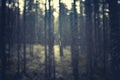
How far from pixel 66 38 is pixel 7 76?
113ft

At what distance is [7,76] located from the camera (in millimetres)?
21500

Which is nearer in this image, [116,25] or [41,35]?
[116,25]

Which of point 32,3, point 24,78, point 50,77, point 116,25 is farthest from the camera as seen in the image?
point 32,3

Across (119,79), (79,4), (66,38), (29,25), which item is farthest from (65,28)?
(119,79)

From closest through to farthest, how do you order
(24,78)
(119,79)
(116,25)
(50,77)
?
(116,25)
(119,79)
(24,78)
(50,77)

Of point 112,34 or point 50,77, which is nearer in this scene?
point 112,34

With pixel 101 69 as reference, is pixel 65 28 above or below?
above

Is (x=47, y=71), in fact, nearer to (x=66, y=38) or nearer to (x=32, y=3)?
(x=32, y=3)

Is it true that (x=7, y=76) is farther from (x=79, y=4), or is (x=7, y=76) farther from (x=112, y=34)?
(x=79, y=4)

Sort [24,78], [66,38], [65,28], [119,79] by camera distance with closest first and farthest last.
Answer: [119,79] < [24,78] < [66,38] < [65,28]

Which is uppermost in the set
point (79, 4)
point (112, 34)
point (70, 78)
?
point (79, 4)

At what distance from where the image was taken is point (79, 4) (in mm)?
38781

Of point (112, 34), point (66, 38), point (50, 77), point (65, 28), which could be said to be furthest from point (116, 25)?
point (65, 28)

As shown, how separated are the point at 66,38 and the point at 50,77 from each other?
32628 millimetres
